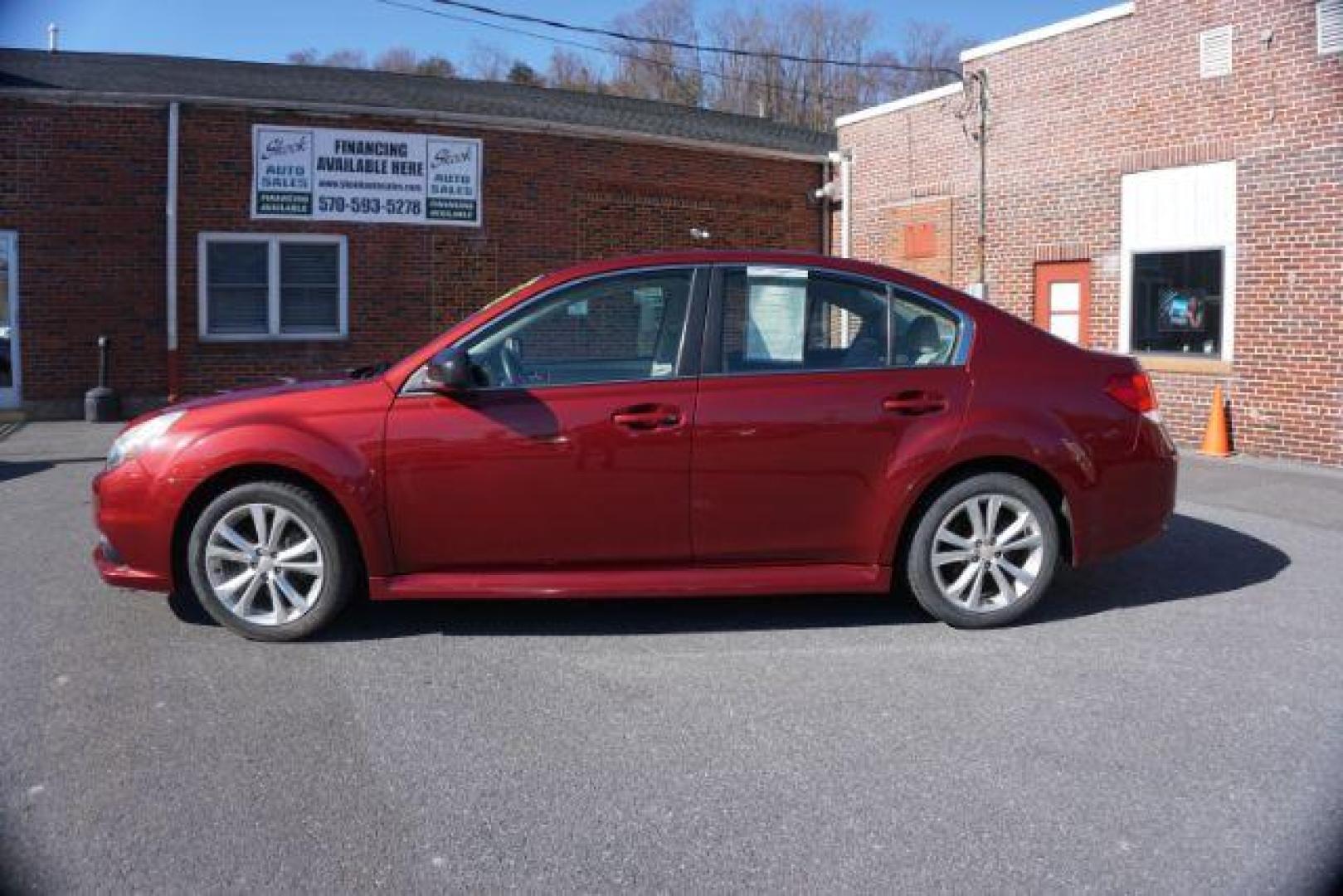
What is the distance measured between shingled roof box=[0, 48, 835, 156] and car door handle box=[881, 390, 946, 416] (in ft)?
38.4

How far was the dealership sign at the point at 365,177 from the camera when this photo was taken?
14.6m

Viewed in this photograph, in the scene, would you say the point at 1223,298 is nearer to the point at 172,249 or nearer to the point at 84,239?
the point at 172,249

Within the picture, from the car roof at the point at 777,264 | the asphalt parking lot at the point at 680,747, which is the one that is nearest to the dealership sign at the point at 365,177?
the asphalt parking lot at the point at 680,747

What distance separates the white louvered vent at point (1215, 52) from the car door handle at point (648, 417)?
9375 millimetres

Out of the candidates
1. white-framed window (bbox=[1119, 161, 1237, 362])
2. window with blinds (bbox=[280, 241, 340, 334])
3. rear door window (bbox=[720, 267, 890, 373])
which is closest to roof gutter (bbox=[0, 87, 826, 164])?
window with blinds (bbox=[280, 241, 340, 334])

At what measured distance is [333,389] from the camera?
195 inches

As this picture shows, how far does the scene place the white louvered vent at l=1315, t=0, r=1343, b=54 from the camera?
34.5 ft

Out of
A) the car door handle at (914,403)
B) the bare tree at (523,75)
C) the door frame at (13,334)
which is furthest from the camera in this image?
the bare tree at (523,75)

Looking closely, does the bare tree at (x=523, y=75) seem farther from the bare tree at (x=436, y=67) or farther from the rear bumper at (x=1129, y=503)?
the rear bumper at (x=1129, y=503)

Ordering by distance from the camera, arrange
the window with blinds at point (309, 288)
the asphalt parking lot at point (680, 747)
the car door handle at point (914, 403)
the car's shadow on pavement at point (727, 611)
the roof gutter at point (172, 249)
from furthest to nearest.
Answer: the window with blinds at point (309, 288)
the roof gutter at point (172, 249)
the car's shadow on pavement at point (727, 611)
the car door handle at point (914, 403)
the asphalt parking lot at point (680, 747)

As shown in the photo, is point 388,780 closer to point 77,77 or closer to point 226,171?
point 226,171

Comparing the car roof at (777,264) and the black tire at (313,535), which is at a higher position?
the car roof at (777,264)

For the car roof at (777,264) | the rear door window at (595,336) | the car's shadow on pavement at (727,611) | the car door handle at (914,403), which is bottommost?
the car's shadow on pavement at (727,611)

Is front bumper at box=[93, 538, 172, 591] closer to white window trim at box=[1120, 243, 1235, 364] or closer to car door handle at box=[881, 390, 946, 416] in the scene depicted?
car door handle at box=[881, 390, 946, 416]
